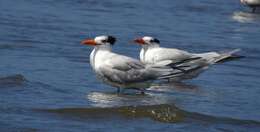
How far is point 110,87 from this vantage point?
11.9 m

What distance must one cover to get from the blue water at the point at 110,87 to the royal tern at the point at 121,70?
0.17 m

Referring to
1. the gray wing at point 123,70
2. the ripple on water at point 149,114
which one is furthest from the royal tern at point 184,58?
the ripple on water at point 149,114

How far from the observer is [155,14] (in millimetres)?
19094

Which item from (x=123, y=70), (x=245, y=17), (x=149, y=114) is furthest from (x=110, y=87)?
(x=245, y=17)

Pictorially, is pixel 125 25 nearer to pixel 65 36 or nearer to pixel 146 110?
pixel 65 36

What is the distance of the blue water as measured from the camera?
9750mm

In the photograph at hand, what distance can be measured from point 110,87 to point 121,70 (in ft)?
2.01

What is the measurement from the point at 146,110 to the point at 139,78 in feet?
4.25

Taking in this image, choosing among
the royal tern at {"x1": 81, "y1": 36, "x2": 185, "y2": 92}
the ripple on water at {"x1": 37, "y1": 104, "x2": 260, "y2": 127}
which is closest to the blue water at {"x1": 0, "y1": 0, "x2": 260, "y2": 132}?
the ripple on water at {"x1": 37, "y1": 104, "x2": 260, "y2": 127}

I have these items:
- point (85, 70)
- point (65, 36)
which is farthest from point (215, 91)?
point (65, 36)

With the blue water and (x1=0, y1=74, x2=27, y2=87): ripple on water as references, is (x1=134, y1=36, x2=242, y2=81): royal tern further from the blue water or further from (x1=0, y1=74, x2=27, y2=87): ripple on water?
(x1=0, y1=74, x2=27, y2=87): ripple on water

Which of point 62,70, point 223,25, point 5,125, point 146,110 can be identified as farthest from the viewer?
point 223,25

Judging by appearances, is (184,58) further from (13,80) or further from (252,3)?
(252,3)

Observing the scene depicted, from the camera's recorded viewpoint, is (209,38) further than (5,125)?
Yes
